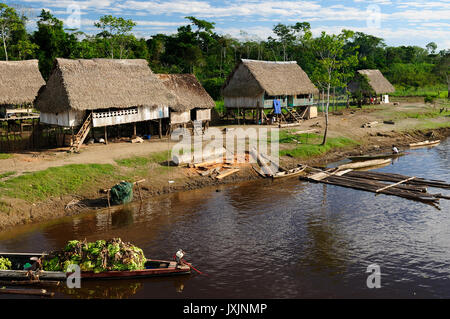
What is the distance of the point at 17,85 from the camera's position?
33312mm

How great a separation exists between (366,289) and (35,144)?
23791mm

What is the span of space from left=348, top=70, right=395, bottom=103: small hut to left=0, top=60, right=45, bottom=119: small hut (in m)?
39.2

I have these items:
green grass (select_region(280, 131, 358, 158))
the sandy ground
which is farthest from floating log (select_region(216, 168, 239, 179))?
green grass (select_region(280, 131, 358, 158))

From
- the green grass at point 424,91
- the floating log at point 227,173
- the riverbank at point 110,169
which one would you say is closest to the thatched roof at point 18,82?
the riverbank at point 110,169

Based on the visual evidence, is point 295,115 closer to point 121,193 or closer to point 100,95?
point 100,95

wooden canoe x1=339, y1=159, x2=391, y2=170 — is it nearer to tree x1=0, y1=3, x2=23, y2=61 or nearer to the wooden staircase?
the wooden staircase

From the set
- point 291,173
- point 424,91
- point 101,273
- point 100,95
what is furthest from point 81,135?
point 424,91

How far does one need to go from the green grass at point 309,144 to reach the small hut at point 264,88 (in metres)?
5.76

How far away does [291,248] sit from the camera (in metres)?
17.6

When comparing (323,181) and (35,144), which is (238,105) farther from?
(35,144)

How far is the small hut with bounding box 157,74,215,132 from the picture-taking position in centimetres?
3513
